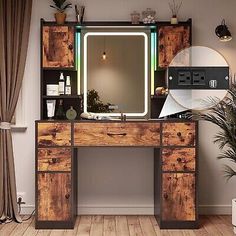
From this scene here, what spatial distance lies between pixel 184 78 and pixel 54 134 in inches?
56.6

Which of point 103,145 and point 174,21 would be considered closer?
point 103,145

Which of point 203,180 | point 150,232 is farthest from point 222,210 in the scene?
point 150,232

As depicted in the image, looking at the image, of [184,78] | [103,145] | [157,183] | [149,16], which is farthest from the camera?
Result: [184,78]

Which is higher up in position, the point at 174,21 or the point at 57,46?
the point at 174,21

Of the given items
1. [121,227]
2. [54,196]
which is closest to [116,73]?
[54,196]

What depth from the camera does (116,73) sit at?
4.60 m

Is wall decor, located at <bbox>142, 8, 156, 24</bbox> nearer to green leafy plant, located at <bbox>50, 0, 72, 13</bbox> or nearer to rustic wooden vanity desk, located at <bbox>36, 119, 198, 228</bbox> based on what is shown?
green leafy plant, located at <bbox>50, 0, 72, 13</bbox>

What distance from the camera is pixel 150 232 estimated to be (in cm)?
407

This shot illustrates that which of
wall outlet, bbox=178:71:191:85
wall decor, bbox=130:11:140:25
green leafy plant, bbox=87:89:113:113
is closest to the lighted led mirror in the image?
green leafy plant, bbox=87:89:113:113

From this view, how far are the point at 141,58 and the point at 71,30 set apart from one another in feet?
2.44

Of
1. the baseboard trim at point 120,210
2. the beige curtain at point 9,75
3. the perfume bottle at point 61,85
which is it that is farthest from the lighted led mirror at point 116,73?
the baseboard trim at point 120,210

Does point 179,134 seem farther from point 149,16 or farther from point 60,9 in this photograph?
point 60,9

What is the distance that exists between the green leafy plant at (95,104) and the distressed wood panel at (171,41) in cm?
68

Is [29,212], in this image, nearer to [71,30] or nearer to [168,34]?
[71,30]
